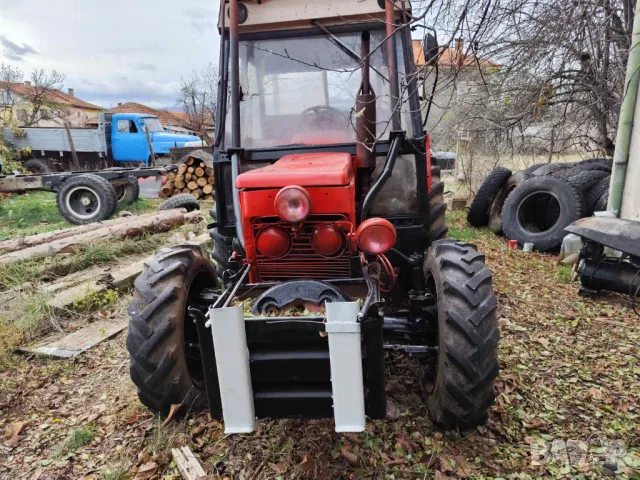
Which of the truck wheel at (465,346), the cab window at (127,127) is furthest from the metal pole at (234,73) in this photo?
the cab window at (127,127)

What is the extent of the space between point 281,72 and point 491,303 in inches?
88.7

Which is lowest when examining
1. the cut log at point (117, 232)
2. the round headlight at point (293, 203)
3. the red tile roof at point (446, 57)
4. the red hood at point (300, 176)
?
the cut log at point (117, 232)

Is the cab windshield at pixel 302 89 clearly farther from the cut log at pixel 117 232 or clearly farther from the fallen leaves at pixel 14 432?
the cut log at pixel 117 232

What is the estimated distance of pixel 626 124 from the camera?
17.6 feet

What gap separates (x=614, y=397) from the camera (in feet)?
10.2

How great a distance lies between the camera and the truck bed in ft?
56.5

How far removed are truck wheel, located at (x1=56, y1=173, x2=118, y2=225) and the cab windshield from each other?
6616 mm

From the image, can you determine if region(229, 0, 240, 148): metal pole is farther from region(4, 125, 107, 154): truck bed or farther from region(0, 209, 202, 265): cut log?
region(4, 125, 107, 154): truck bed

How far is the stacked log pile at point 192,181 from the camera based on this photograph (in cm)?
1202

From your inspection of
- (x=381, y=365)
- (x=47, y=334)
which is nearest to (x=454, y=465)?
(x=381, y=365)

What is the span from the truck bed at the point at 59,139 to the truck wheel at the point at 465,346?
56.7ft

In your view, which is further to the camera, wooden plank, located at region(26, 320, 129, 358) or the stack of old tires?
the stack of old tires

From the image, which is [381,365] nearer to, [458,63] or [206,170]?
[458,63]

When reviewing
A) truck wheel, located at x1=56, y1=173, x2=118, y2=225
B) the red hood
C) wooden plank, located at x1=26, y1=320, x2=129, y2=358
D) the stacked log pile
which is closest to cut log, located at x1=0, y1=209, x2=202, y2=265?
truck wheel, located at x1=56, y1=173, x2=118, y2=225
